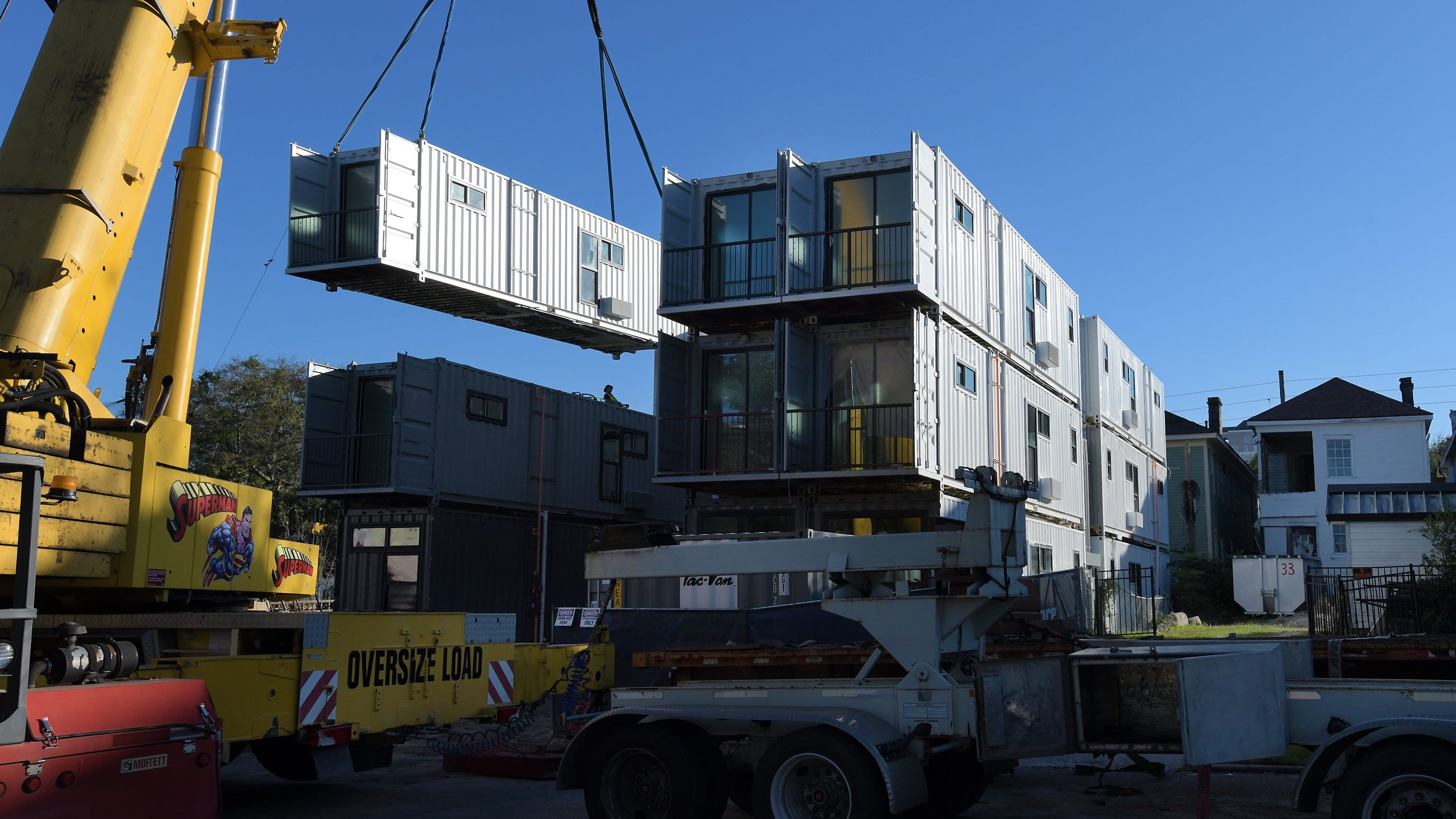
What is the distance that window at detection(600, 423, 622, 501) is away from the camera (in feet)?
91.6

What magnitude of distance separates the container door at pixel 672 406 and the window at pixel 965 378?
4756mm

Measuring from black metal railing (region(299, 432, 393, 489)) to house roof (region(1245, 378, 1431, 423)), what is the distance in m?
33.1

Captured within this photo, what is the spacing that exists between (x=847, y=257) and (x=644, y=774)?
13.5 m

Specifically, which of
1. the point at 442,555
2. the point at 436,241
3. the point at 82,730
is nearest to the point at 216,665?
the point at 82,730

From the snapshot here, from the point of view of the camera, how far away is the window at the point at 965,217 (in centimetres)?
2219

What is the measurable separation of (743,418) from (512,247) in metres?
8.28

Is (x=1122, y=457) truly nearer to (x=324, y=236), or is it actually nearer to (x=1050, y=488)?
(x=1050, y=488)

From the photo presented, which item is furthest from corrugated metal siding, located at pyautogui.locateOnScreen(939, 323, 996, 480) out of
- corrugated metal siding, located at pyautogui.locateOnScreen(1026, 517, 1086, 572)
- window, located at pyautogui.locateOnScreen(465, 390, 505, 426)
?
window, located at pyautogui.locateOnScreen(465, 390, 505, 426)

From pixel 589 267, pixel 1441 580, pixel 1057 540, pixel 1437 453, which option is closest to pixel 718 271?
pixel 589 267

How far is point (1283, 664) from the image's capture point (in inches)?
329

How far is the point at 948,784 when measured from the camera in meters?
9.44

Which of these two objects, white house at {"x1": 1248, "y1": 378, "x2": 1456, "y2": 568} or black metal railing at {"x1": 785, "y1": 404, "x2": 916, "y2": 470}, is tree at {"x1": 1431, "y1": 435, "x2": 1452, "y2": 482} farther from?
black metal railing at {"x1": 785, "y1": 404, "x2": 916, "y2": 470}

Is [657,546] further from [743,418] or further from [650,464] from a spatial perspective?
[650,464]

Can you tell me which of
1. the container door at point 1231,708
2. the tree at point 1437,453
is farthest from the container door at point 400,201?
the tree at point 1437,453
